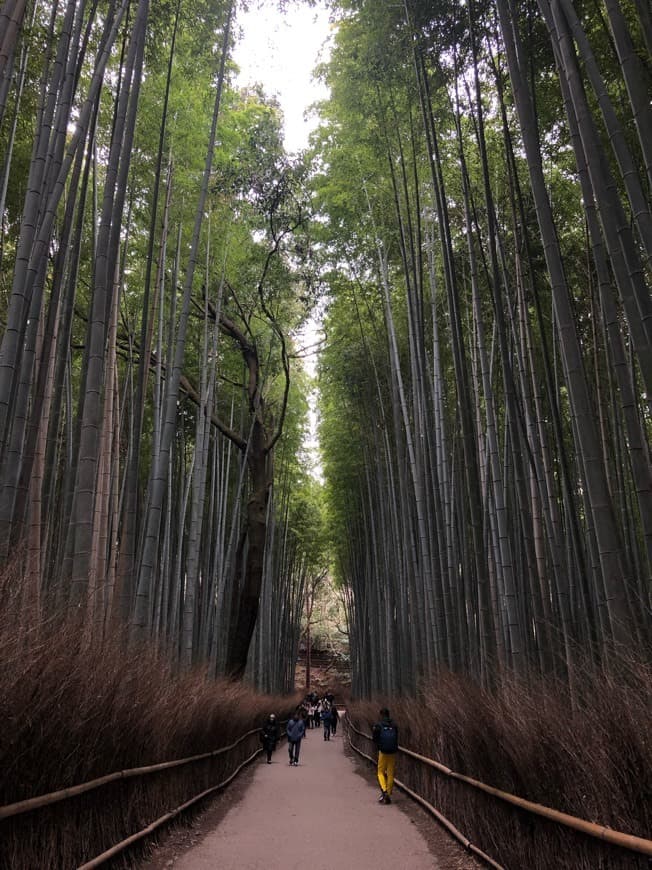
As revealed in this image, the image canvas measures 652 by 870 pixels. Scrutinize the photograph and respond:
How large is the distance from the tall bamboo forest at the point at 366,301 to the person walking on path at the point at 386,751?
651 millimetres

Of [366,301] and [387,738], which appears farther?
[366,301]

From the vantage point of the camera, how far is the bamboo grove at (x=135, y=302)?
307cm

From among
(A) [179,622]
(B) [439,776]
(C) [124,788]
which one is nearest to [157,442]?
(C) [124,788]

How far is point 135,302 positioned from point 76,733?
5.88m

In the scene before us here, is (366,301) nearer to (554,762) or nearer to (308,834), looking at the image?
(308,834)

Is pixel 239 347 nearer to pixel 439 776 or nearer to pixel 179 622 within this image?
pixel 179 622

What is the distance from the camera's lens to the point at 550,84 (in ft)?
15.1

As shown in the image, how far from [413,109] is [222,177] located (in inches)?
87.1

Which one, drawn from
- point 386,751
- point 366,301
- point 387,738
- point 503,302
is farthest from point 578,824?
point 366,301

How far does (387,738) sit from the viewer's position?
4.93 meters

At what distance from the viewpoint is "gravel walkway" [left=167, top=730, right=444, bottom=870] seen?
123 inches

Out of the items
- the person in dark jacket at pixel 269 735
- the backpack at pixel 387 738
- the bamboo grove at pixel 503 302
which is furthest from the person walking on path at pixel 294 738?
the backpack at pixel 387 738

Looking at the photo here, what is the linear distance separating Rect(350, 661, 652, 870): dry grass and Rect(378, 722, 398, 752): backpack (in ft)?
3.78

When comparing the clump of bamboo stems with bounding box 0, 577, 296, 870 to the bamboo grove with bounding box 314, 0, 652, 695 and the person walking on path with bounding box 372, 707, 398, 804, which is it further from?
the bamboo grove with bounding box 314, 0, 652, 695
